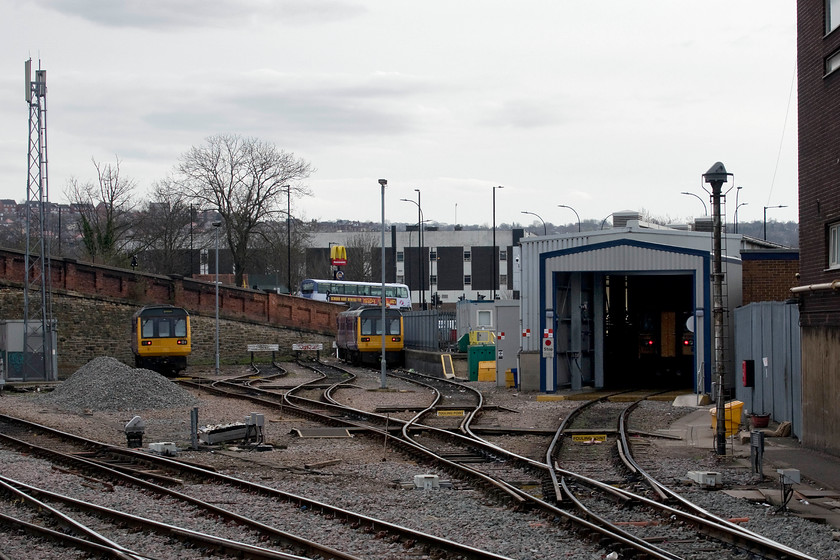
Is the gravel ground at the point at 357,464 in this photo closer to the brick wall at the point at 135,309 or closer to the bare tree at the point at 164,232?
the brick wall at the point at 135,309

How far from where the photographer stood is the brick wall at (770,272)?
27125 mm

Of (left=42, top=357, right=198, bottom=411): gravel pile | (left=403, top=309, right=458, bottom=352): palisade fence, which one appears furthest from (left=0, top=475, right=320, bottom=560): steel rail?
(left=403, top=309, right=458, bottom=352): palisade fence

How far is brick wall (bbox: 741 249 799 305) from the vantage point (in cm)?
2712

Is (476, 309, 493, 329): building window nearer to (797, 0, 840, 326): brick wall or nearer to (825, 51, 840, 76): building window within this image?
(797, 0, 840, 326): brick wall

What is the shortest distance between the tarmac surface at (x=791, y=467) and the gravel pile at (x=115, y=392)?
13446 mm

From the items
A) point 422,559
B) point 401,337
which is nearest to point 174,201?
point 401,337

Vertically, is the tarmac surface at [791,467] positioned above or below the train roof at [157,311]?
below

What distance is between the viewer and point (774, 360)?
1952cm

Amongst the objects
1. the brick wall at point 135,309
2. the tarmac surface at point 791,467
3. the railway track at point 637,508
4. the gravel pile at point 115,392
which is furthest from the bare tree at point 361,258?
the railway track at point 637,508

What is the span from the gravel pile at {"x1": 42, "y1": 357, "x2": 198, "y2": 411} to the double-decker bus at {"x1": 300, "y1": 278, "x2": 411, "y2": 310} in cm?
4483

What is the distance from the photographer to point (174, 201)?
256 feet

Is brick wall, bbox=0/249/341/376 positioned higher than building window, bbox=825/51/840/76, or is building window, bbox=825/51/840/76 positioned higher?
building window, bbox=825/51/840/76

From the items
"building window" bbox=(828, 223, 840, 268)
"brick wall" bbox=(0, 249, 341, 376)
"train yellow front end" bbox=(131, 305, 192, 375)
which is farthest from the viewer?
"brick wall" bbox=(0, 249, 341, 376)

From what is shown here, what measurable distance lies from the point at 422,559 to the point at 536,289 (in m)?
21.8
